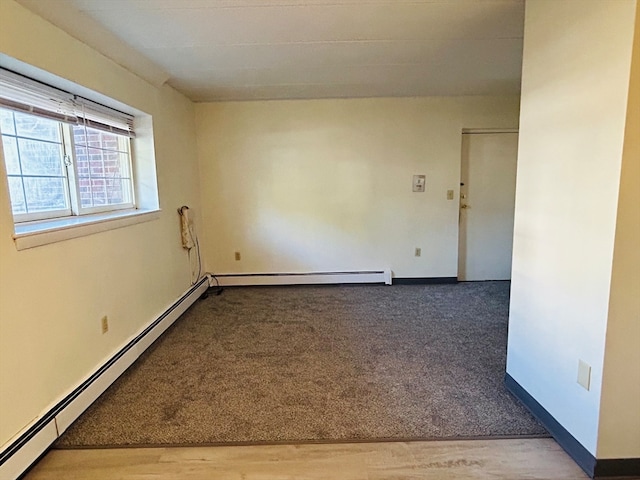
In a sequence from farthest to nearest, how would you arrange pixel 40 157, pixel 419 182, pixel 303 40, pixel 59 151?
pixel 419 182
pixel 303 40
pixel 59 151
pixel 40 157

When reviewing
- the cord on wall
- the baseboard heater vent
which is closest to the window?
the cord on wall

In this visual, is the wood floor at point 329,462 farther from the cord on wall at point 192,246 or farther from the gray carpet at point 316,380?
the cord on wall at point 192,246

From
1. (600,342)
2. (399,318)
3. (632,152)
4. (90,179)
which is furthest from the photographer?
(399,318)

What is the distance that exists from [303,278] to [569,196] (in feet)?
10.7

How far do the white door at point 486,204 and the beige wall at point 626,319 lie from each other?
10.4 feet

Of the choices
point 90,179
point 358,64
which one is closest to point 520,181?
point 358,64

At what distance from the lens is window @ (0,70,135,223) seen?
6.37 feet

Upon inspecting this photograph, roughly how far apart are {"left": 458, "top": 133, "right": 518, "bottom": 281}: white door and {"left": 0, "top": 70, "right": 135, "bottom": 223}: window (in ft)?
11.9

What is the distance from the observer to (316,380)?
7.91ft

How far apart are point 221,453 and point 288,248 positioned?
2920mm

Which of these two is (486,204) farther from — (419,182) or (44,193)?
(44,193)

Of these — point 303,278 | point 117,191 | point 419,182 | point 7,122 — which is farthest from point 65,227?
point 419,182

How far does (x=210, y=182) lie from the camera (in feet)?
14.6

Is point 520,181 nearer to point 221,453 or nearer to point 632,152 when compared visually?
point 632,152
